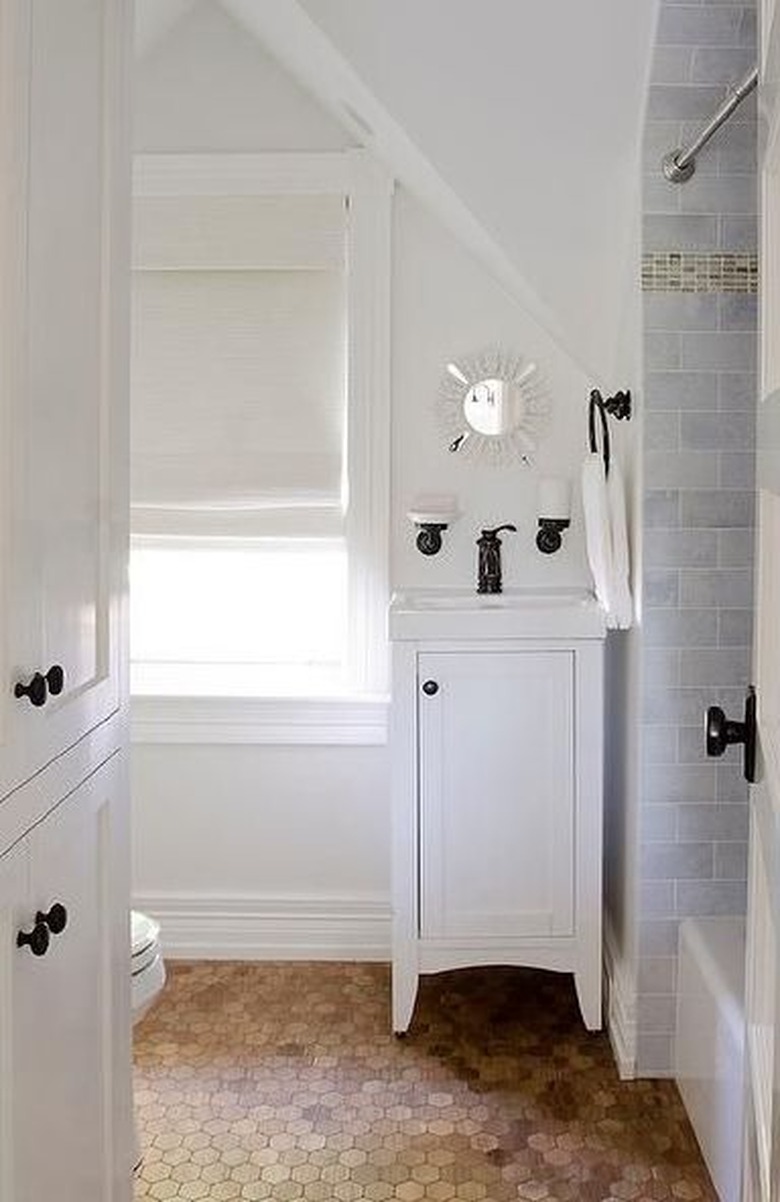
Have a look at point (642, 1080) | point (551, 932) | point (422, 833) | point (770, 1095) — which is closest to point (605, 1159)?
point (642, 1080)

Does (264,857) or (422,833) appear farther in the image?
(264,857)

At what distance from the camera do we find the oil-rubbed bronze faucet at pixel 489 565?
3.15m

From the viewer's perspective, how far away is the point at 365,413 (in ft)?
10.6

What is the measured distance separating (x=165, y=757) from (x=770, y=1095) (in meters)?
2.34

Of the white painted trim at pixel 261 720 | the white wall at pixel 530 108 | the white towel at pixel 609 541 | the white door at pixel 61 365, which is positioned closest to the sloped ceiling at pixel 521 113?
the white wall at pixel 530 108

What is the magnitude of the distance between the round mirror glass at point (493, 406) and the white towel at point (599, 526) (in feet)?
1.90

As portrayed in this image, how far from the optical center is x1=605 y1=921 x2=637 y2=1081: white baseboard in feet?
8.25

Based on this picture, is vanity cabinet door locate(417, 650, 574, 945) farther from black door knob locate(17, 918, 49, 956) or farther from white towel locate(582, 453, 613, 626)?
black door knob locate(17, 918, 49, 956)

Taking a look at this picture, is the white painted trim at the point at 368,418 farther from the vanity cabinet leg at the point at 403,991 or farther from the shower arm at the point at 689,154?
the shower arm at the point at 689,154

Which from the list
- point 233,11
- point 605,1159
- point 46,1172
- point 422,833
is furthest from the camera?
point 233,11

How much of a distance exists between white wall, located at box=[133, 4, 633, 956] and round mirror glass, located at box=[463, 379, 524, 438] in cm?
10

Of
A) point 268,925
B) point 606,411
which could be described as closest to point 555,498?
point 606,411

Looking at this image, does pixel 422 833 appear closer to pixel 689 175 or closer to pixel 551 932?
pixel 551 932

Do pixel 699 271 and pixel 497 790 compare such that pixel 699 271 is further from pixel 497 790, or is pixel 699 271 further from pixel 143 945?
pixel 143 945
